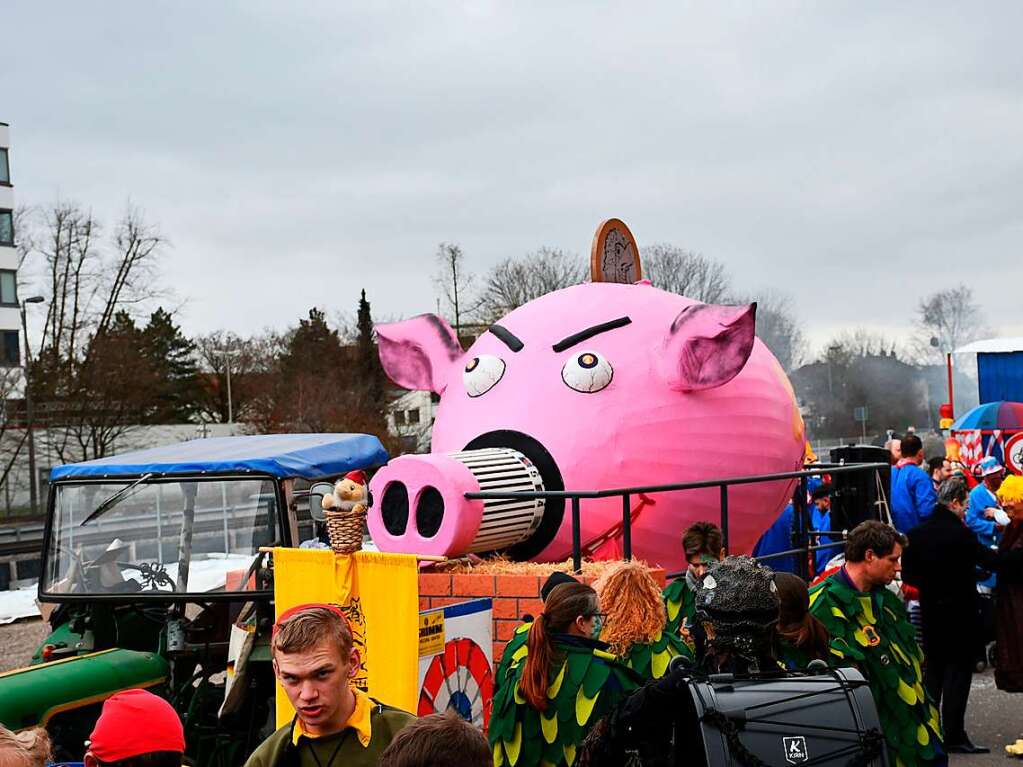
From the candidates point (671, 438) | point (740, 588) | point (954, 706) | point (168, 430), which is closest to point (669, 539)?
point (671, 438)

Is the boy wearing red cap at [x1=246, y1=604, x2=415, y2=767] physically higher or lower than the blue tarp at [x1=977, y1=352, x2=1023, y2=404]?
lower

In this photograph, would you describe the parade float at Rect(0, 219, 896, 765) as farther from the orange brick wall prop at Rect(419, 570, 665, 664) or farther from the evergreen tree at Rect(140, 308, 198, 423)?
the evergreen tree at Rect(140, 308, 198, 423)

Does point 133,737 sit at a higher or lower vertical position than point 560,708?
higher

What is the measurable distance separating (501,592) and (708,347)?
206 centimetres

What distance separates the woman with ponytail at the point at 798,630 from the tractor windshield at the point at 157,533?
10.9 feet

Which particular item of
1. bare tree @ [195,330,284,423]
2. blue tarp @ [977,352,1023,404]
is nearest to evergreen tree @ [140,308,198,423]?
bare tree @ [195,330,284,423]

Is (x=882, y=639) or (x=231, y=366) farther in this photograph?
(x=231, y=366)

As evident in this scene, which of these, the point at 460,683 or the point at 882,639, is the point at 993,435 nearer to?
the point at 882,639

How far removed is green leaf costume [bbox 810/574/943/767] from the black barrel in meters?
1.15

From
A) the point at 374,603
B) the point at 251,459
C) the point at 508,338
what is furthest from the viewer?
the point at 508,338

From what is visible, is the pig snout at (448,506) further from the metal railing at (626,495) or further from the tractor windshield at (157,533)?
the tractor windshield at (157,533)

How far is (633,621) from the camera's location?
13.6 feet

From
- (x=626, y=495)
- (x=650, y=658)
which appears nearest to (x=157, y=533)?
(x=626, y=495)

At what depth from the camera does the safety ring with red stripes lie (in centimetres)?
512
